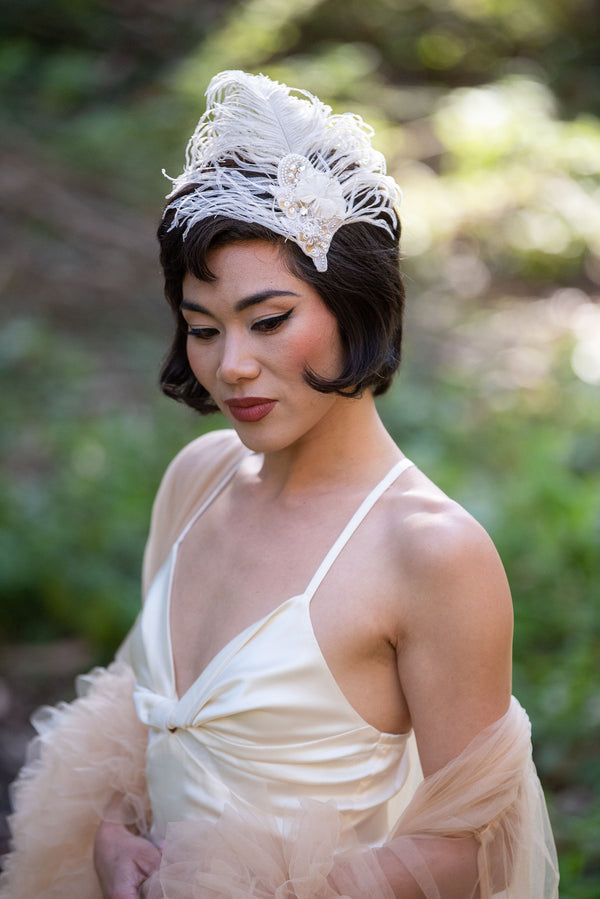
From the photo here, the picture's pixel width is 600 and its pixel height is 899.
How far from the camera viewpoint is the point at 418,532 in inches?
61.0

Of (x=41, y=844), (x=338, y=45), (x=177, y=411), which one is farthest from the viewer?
(x=338, y=45)

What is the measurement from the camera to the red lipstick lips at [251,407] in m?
1.65

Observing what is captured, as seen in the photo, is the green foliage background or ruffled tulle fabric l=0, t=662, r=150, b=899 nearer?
ruffled tulle fabric l=0, t=662, r=150, b=899

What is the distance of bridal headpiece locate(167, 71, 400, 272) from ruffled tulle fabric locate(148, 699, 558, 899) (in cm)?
89

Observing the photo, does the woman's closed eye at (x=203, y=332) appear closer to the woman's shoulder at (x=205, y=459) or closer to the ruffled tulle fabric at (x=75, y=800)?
the woman's shoulder at (x=205, y=459)

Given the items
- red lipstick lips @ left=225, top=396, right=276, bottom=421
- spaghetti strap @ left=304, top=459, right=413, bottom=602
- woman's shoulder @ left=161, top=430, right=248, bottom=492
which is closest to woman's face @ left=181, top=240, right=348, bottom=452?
red lipstick lips @ left=225, top=396, right=276, bottom=421

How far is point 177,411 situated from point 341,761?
14.6 ft

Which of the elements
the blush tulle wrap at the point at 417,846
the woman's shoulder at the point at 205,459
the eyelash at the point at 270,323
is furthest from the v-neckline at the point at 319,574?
the woman's shoulder at the point at 205,459

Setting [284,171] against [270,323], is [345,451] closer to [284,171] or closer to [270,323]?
[270,323]

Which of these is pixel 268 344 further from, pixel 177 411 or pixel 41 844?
pixel 177 411

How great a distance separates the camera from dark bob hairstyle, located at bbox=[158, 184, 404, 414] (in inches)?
63.7

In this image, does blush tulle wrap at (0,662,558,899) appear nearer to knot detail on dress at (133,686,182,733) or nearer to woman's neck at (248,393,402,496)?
knot detail on dress at (133,686,182,733)

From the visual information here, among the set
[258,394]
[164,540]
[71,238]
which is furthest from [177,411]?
[258,394]

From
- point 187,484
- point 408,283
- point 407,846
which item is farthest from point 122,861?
point 408,283
